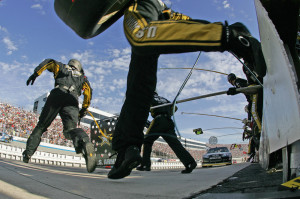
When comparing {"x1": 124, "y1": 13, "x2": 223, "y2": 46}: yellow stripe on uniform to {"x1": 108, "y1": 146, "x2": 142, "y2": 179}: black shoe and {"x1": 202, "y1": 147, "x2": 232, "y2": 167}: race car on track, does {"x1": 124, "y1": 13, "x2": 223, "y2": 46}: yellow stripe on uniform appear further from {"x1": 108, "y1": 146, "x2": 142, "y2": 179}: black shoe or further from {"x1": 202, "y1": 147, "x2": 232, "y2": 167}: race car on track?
{"x1": 202, "y1": 147, "x2": 232, "y2": 167}: race car on track

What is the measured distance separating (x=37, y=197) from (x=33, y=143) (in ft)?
7.19

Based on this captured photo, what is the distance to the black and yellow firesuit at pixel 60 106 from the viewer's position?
282 centimetres

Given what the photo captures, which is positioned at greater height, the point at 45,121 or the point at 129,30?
the point at 129,30

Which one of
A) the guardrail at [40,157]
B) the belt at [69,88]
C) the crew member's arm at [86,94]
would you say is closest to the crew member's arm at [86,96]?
the crew member's arm at [86,94]

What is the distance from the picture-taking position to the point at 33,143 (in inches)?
113

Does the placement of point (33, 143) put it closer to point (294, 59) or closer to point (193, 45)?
point (193, 45)

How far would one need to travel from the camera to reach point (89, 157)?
8.30 ft

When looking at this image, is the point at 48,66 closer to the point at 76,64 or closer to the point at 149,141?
the point at 76,64

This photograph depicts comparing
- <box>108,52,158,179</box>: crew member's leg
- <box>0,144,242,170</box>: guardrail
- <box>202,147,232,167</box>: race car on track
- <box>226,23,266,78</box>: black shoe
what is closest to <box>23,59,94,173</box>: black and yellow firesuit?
<box>108,52,158,179</box>: crew member's leg

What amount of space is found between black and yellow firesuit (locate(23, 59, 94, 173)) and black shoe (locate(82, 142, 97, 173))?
12 centimetres

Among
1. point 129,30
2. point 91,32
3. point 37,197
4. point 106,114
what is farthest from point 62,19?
point 106,114

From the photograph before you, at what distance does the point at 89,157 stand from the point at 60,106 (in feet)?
2.90

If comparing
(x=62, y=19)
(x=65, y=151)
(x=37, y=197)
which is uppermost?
(x=62, y=19)

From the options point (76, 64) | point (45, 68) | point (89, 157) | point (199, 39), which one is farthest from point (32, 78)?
point (199, 39)
